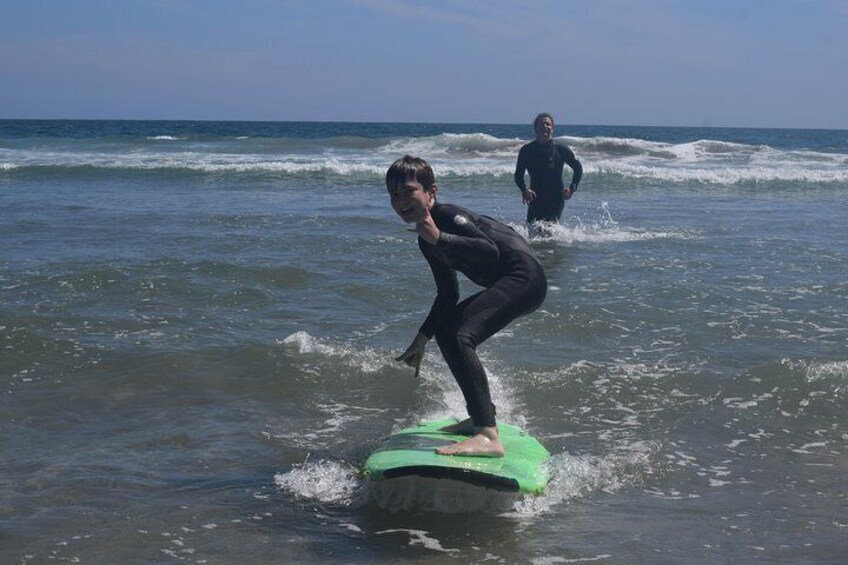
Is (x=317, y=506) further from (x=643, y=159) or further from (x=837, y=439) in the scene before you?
(x=643, y=159)

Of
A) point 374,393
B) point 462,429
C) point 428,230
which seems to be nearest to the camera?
point 428,230

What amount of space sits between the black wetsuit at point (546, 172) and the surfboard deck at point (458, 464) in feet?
25.3

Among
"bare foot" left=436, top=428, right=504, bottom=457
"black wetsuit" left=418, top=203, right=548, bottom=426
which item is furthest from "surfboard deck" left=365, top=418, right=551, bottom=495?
"black wetsuit" left=418, top=203, right=548, bottom=426

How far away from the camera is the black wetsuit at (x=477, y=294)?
15.8ft

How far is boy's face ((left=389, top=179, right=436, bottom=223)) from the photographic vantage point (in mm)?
4652

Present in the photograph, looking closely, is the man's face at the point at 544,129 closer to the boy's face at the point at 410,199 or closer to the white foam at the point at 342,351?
the white foam at the point at 342,351

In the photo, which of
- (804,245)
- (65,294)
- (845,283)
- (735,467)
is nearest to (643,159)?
(804,245)

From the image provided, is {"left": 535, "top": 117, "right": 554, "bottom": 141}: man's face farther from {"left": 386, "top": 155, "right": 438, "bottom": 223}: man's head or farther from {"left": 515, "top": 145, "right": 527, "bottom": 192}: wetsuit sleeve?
{"left": 386, "top": 155, "right": 438, "bottom": 223}: man's head

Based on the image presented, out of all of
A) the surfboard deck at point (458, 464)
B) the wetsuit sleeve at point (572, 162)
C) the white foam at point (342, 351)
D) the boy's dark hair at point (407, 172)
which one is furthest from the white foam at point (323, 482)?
the wetsuit sleeve at point (572, 162)

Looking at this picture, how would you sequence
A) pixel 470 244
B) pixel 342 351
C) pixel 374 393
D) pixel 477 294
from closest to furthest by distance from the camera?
pixel 470 244
pixel 477 294
pixel 374 393
pixel 342 351

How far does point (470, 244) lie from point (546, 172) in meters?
8.21

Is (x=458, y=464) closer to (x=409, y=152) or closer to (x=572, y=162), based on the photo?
(x=572, y=162)

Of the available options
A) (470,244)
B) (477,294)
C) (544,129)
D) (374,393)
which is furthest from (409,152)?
(470,244)

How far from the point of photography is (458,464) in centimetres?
462
